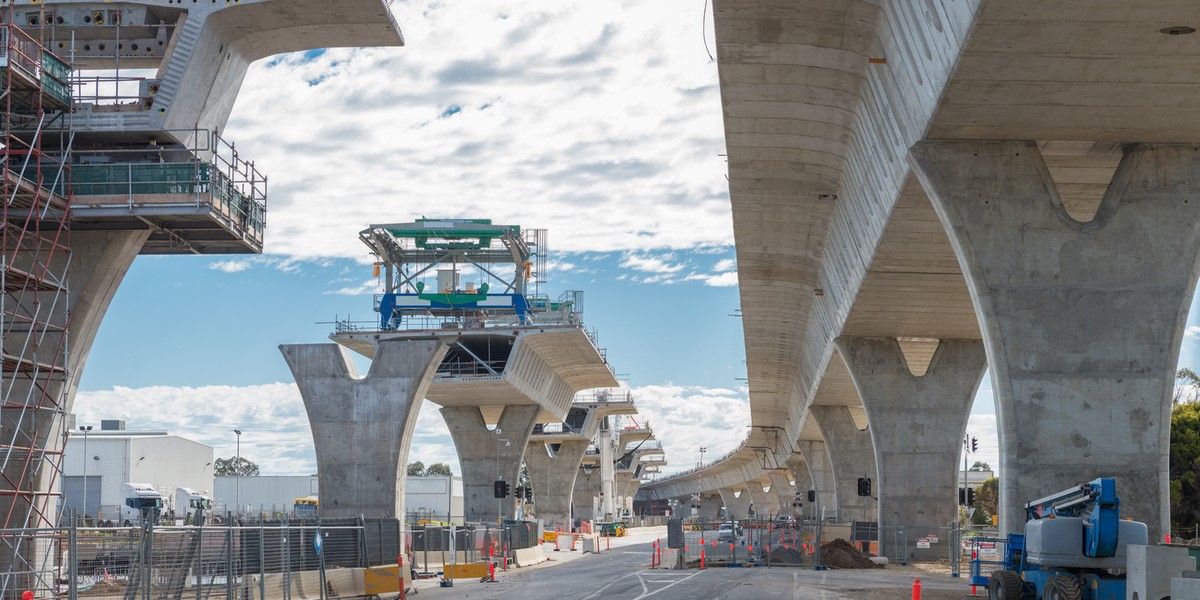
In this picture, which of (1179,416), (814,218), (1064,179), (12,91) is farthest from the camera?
(1179,416)

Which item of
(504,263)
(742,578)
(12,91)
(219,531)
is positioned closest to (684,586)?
(742,578)

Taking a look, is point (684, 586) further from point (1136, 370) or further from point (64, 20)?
point (64, 20)

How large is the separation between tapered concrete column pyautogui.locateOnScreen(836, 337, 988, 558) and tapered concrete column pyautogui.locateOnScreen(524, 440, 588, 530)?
190 feet

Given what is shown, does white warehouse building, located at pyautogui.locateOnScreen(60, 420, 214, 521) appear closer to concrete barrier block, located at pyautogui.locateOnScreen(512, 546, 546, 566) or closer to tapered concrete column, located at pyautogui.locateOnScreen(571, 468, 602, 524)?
tapered concrete column, located at pyautogui.locateOnScreen(571, 468, 602, 524)

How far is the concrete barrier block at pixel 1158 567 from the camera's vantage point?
15.4 metres

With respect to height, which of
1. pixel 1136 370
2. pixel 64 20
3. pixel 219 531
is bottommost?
pixel 219 531

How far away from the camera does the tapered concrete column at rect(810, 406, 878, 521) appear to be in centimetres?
6681

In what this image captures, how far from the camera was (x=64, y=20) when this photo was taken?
3359cm

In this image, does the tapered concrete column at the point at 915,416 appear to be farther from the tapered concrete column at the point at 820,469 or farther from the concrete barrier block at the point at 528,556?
the tapered concrete column at the point at 820,469

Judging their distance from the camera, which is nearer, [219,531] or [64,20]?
[219,531]

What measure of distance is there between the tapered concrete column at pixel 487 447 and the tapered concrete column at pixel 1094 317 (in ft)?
173

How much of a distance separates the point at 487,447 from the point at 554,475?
92.2ft

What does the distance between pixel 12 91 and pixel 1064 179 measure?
24176 mm

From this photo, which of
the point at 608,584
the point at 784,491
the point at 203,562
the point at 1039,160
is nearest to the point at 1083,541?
the point at 1039,160
